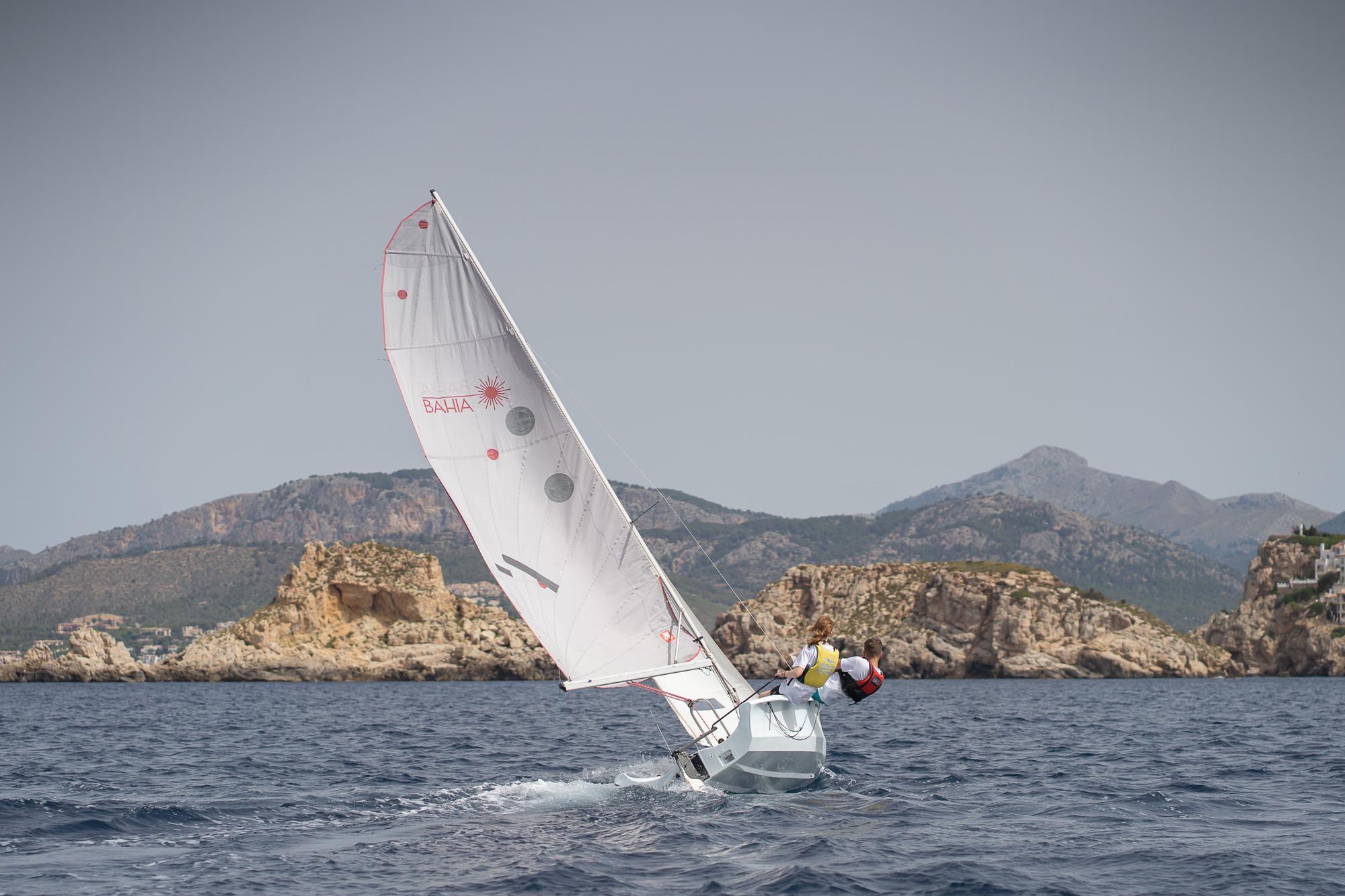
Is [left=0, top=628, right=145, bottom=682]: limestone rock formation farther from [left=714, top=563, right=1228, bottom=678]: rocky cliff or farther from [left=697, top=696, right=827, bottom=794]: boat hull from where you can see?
[left=697, top=696, right=827, bottom=794]: boat hull

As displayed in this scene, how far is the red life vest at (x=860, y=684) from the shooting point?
61.1 feet

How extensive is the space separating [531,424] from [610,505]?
5.83 feet

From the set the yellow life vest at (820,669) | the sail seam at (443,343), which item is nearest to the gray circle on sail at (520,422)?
the sail seam at (443,343)

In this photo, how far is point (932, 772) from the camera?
84.1 ft

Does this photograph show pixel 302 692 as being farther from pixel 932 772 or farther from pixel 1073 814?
pixel 1073 814

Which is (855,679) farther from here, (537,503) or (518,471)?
(518,471)

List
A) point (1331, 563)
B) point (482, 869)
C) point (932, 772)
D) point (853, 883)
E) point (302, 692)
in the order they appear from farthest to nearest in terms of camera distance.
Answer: point (1331, 563)
point (302, 692)
point (932, 772)
point (482, 869)
point (853, 883)

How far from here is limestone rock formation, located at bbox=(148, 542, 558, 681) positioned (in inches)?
4129

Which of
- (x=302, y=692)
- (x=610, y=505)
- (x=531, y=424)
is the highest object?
(x=531, y=424)

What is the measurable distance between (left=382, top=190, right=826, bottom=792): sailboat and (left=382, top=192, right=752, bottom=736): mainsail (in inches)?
0.8

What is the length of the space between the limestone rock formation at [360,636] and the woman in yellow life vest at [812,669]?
3507 inches

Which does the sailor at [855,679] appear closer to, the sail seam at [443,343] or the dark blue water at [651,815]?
the dark blue water at [651,815]

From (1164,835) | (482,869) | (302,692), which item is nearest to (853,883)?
(482,869)

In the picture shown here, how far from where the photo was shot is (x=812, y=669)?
18.8 m
